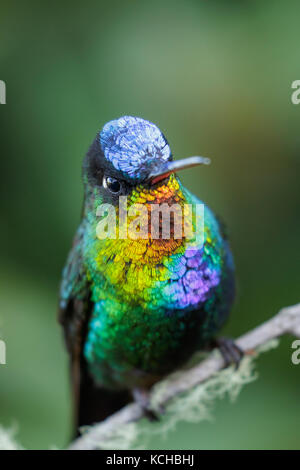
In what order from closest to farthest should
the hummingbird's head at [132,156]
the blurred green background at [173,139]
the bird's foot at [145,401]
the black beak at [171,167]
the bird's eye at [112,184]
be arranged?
the black beak at [171,167] → the hummingbird's head at [132,156] → the bird's eye at [112,184] → the bird's foot at [145,401] → the blurred green background at [173,139]

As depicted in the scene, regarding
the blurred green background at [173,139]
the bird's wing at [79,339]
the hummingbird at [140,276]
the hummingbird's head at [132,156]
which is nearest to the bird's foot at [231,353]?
the hummingbird at [140,276]

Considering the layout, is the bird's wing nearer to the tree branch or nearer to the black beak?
the tree branch

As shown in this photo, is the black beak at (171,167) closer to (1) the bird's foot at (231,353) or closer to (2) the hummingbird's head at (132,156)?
(2) the hummingbird's head at (132,156)

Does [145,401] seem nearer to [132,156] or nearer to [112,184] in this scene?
[112,184]

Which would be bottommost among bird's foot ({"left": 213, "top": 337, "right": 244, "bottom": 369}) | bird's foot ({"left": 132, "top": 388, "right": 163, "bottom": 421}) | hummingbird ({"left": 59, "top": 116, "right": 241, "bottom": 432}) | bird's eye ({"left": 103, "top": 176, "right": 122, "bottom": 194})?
bird's foot ({"left": 132, "top": 388, "right": 163, "bottom": 421})

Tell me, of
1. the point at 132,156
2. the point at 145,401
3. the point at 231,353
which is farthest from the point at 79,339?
the point at 132,156

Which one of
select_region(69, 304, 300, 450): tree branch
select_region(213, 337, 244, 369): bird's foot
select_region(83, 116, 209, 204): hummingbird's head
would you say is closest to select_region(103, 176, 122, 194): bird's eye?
select_region(83, 116, 209, 204): hummingbird's head

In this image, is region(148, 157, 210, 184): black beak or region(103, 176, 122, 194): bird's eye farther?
region(103, 176, 122, 194): bird's eye
